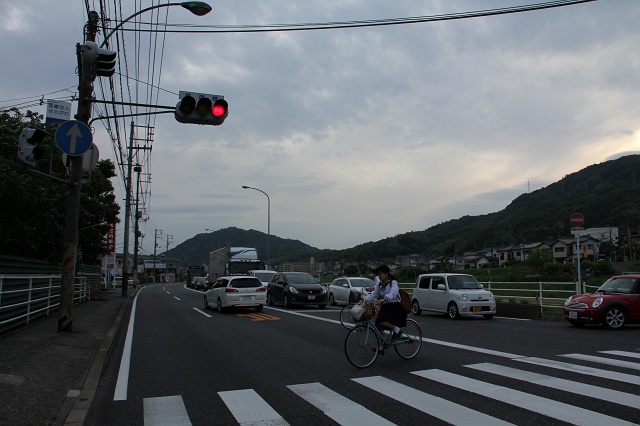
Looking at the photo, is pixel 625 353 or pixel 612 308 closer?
pixel 625 353

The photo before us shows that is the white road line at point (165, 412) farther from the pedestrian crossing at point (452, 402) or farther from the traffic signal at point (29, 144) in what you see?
the traffic signal at point (29, 144)

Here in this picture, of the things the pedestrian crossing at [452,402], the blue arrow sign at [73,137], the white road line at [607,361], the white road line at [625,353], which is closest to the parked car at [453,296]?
the white road line at [625,353]

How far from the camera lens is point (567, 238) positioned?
103562 millimetres

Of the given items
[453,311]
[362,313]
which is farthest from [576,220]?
[362,313]

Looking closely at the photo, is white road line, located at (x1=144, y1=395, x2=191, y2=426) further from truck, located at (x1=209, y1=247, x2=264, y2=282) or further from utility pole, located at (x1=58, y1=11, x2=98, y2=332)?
truck, located at (x1=209, y1=247, x2=264, y2=282)

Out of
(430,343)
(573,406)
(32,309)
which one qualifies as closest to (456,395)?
(573,406)

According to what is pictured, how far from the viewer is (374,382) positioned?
7195mm

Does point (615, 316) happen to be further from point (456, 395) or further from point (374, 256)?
point (374, 256)

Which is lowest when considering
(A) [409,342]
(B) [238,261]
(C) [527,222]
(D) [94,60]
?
(A) [409,342]

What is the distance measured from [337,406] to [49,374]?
4264 millimetres

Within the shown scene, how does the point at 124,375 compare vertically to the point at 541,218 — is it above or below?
below

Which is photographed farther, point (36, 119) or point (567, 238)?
point (567, 238)

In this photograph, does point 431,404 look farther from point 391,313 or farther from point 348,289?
point 348,289

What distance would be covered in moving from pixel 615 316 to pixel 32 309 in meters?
15.9
